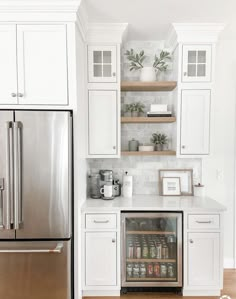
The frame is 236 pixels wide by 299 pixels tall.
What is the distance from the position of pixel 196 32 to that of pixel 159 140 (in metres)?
1.21

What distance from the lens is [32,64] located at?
84.3 inches

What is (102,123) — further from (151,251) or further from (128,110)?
(151,251)

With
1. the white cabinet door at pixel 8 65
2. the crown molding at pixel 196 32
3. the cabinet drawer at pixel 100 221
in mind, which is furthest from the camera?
the crown molding at pixel 196 32

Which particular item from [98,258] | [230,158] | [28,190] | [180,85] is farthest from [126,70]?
[98,258]

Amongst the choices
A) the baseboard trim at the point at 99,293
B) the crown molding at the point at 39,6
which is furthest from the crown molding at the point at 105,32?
the baseboard trim at the point at 99,293

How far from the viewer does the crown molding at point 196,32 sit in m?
2.60

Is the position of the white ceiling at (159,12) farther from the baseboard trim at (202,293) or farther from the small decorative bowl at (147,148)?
the baseboard trim at (202,293)

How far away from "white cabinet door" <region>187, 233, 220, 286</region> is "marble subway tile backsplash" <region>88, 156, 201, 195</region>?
30.2 inches

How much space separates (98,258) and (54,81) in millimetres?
1700

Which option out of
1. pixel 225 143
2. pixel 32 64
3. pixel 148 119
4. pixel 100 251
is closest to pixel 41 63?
pixel 32 64

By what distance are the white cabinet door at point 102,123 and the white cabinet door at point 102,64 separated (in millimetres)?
148

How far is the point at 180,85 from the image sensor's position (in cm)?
270

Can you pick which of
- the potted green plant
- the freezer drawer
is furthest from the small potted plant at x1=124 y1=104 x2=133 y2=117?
the freezer drawer

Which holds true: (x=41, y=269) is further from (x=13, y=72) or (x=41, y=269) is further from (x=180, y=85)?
(x=180, y=85)
